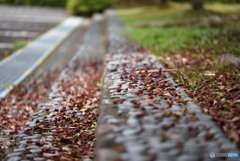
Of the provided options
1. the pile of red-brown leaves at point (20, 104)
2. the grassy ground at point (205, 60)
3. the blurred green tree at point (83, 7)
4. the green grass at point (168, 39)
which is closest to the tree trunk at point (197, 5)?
the grassy ground at point (205, 60)

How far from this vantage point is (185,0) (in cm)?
2997

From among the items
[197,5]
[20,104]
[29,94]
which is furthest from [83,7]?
[20,104]

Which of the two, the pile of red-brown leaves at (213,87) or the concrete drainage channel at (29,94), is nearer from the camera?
the pile of red-brown leaves at (213,87)

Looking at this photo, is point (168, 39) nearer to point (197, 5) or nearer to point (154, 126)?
→ point (197, 5)

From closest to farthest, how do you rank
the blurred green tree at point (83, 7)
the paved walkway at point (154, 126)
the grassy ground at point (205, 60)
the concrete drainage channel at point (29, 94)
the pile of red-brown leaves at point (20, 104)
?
the paved walkway at point (154, 126), the grassy ground at point (205, 60), the pile of red-brown leaves at point (20, 104), the concrete drainage channel at point (29, 94), the blurred green tree at point (83, 7)

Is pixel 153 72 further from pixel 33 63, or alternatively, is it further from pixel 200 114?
pixel 33 63

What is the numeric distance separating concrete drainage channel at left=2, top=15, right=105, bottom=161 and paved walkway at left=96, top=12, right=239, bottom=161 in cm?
66

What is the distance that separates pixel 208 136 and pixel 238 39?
647 centimetres

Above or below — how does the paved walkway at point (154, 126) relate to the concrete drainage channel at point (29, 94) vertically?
above

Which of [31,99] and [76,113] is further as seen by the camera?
[31,99]

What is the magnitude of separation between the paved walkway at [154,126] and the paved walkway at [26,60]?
5083 millimetres

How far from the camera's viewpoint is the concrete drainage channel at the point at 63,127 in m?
5.22

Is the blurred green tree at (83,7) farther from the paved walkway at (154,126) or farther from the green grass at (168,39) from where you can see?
the paved walkway at (154,126)

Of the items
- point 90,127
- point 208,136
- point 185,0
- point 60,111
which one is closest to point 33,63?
point 60,111
